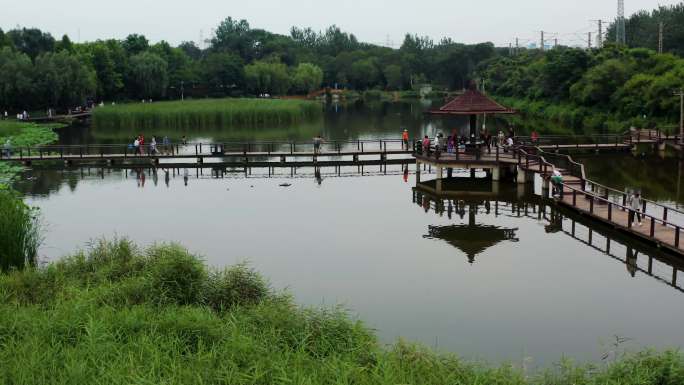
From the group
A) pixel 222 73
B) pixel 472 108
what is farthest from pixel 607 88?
pixel 222 73

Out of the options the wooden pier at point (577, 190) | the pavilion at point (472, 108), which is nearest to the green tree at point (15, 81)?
the wooden pier at point (577, 190)

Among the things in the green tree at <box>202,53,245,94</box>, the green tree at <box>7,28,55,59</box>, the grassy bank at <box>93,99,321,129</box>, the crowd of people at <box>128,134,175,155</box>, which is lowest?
the crowd of people at <box>128,134,175,155</box>

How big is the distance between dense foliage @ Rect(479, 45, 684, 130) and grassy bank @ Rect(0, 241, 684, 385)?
44.2 m

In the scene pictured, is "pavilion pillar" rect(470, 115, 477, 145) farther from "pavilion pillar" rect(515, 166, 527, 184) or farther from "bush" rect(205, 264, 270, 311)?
"bush" rect(205, 264, 270, 311)

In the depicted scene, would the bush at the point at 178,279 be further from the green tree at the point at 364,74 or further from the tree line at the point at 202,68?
the green tree at the point at 364,74

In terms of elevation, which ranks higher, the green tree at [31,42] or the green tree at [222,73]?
the green tree at [31,42]

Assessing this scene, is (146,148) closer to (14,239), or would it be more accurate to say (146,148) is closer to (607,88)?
(14,239)

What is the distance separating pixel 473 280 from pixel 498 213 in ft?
28.0

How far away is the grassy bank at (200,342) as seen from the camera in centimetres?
998

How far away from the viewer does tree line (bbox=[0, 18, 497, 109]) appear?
71812 mm

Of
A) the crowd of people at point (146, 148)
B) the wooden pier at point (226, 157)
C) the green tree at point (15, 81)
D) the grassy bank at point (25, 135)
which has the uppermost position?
the green tree at point (15, 81)

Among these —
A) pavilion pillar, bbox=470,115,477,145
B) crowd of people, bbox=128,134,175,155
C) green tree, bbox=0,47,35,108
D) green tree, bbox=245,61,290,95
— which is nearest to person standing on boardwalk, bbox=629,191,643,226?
pavilion pillar, bbox=470,115,477,145

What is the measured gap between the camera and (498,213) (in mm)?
25188

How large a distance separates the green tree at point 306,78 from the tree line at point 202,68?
0.56 feet
